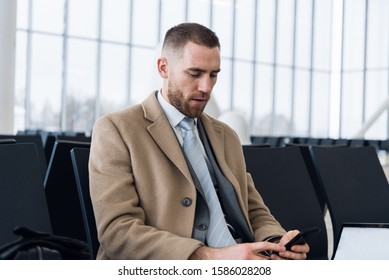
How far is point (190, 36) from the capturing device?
Answer: 7.72 feet

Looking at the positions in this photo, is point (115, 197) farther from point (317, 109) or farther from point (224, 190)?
point (317, 109)

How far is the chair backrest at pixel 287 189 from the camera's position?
10.6ft

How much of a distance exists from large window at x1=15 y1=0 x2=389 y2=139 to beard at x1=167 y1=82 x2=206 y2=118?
31.3 feet

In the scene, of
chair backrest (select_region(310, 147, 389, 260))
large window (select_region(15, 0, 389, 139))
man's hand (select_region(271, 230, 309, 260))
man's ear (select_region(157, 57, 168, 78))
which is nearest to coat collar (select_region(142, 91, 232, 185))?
man's ear (select_region(157, 57, 168, 78))

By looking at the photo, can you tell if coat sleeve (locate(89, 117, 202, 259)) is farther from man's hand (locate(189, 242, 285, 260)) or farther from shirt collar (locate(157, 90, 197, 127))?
shirt collar (locate(157, 90, 197, 127))

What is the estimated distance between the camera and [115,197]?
2170 mm

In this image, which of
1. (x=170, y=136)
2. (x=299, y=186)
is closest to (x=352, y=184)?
Answer: (x=299, y=186)

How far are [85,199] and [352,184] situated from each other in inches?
60.9

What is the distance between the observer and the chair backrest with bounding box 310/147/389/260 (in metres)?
3.27

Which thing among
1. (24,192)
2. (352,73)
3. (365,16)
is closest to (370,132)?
(352,73)

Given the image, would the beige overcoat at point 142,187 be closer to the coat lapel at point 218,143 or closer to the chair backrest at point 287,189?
the coat lapel at point 218,143

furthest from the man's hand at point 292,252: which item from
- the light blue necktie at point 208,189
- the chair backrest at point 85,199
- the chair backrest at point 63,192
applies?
the chair backrest at point 63,192

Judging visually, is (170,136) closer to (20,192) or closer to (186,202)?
(186,202)
